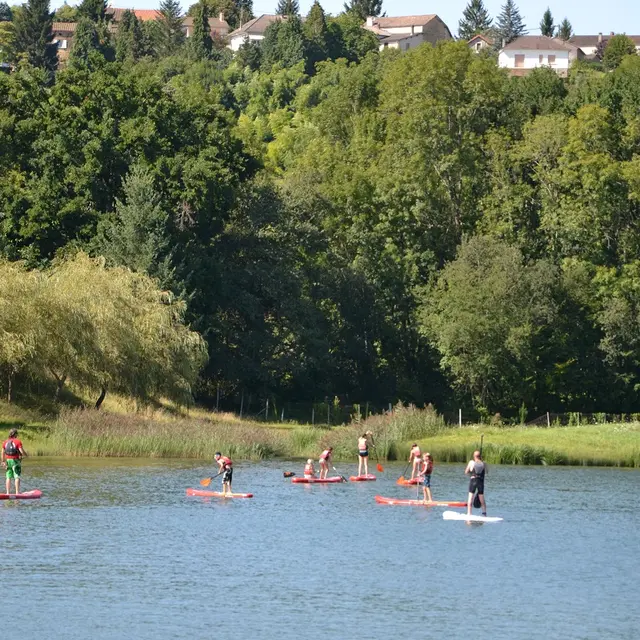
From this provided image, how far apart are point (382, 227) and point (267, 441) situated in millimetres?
35973

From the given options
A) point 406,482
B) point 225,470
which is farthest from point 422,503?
point 225,470

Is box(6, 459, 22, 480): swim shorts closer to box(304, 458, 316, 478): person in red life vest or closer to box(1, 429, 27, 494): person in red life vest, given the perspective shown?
box(1, 429, 27, 494): person in red life vest

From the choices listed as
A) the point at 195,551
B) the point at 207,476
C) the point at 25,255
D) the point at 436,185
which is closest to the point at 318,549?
the point at 195,551

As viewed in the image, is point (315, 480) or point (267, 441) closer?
point (315, 480)

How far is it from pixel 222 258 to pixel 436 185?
19.0m

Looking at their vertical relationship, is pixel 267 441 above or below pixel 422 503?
above

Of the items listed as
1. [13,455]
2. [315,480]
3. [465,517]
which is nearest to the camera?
[465,517]

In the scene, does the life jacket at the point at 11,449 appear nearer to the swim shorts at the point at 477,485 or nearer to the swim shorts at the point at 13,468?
the swim shorts at the point at 13,468

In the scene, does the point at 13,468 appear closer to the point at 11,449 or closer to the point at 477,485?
the point at 11,449

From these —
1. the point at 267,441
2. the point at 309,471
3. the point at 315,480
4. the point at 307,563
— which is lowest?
the point at 307,563

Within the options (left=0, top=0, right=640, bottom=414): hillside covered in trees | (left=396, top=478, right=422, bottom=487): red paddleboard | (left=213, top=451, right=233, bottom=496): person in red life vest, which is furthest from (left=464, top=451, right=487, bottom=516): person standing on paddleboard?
(left=0, top=0, right=640, bottom=414): hillside covered in trees

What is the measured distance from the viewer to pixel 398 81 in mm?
102438

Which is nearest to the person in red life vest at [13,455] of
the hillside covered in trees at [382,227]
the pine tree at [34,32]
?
the hillside covered in trees at [382,227]

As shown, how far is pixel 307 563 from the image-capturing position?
35094mm
